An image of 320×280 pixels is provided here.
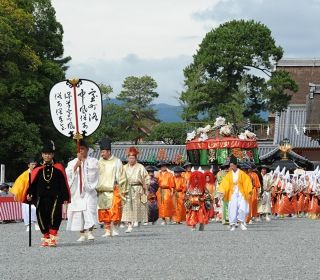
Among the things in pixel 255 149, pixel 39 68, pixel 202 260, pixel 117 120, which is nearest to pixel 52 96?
pixel 202 260

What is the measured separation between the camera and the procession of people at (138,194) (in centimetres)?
1617

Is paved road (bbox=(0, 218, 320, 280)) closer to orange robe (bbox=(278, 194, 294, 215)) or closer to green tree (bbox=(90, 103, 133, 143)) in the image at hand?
orange robe (bbox=(278, 194, 294, 215))

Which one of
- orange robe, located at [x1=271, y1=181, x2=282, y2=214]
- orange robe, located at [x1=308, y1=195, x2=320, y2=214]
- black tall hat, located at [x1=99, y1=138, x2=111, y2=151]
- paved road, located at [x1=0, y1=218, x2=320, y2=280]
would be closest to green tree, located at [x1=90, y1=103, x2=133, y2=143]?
orange robe, located at [x1=271, y1=181, x2=282, y2=214]

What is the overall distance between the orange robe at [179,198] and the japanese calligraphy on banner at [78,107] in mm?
7894

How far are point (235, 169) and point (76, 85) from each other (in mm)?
4572

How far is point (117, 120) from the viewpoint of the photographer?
253ft

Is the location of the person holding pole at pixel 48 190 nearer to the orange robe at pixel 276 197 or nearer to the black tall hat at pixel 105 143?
the black tall hat at pixel 105 143

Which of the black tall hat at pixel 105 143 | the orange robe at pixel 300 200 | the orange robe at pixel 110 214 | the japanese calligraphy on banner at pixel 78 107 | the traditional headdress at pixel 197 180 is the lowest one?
the orange robe at pixel 110 214

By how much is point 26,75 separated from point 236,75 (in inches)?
835

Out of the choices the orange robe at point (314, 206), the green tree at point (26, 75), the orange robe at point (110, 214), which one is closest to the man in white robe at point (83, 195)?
the orange robe at point (110, 214)

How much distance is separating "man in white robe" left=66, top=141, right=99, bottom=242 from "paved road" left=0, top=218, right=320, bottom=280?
0.43 metres

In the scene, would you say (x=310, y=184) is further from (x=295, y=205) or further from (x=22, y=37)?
(x=22, y=37)

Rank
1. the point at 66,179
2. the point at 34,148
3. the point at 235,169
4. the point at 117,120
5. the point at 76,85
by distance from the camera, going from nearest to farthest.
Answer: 1. the point at 66,179
2. the point at 76,85
3. the point at 235,169
4. the point at 34,148
5. the point at 117,120

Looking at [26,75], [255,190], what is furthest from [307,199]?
[26,75]
